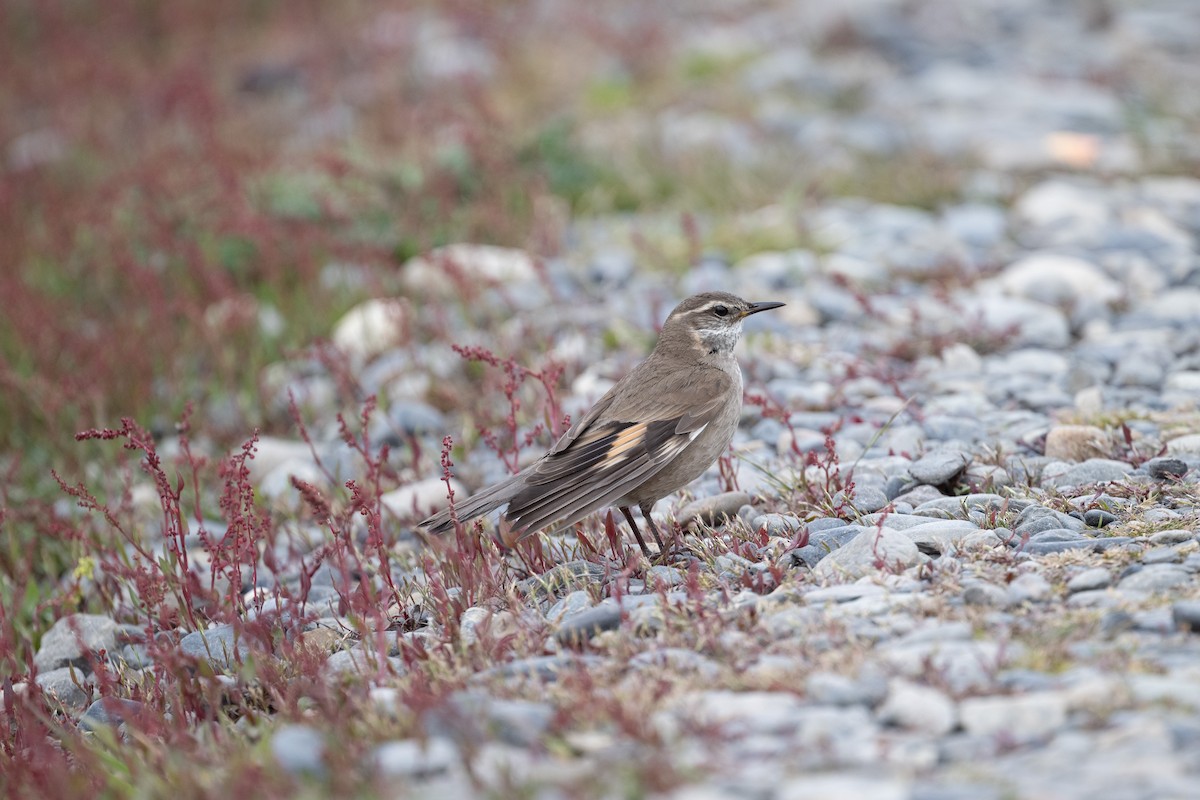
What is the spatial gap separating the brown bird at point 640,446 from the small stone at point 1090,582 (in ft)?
5.13

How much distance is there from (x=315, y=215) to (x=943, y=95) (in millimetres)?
5540

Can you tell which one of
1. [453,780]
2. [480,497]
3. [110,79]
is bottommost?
[453,780]

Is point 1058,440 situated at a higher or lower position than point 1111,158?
lower

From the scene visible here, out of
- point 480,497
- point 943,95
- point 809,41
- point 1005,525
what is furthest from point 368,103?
point 1005,525

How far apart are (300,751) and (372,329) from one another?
5224 mm

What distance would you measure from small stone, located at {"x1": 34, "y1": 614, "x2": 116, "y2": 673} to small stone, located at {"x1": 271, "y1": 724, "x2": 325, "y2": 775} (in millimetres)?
2232

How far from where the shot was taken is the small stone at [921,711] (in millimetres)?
3404

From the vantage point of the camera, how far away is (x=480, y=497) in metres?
5.45

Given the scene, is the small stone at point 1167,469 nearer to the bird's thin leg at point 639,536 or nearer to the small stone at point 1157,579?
the small stone at point 1157,579

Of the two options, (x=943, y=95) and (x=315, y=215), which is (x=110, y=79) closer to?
(x=315, y=215)

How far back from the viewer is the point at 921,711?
3424 mm

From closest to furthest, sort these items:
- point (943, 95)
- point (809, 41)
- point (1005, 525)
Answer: point (1005, 525) < point (943, 95) < point (809, 41)

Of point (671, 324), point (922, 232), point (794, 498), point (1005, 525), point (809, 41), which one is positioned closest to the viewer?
point (1005, 525)

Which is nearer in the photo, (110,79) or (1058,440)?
(1058,440)
